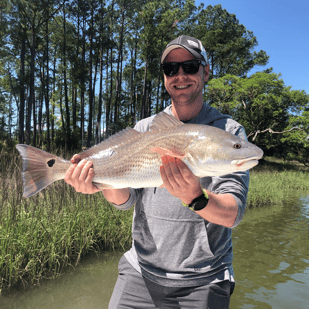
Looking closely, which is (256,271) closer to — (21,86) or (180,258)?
(180,258)

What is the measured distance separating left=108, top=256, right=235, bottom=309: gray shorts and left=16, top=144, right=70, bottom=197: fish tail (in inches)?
41.0

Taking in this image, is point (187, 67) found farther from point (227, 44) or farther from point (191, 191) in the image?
point (227, 44)

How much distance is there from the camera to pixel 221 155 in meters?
1.66

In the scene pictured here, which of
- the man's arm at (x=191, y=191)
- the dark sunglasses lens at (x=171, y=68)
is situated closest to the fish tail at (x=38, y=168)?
the man's arm at (x=191, y=191)

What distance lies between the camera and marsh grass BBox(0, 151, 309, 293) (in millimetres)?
3713

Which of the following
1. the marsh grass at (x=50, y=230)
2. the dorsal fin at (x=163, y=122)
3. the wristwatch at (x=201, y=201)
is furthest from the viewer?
the marsh grass at (x=50, y=230)

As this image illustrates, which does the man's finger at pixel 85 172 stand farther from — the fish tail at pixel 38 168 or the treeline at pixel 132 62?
the treeline at pixel 132 62

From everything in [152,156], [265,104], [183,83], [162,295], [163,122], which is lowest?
[162,295]

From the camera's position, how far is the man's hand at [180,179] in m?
1.56

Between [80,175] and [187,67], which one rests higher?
[187,67]

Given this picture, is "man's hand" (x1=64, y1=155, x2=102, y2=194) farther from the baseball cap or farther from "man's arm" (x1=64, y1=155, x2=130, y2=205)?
the baseball cap

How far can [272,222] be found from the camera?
939 cm

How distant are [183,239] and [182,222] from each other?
131 mm

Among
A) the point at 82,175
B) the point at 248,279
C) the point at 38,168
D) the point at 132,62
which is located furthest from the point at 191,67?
the point at 132,62
